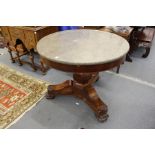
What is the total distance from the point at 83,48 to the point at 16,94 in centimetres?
109

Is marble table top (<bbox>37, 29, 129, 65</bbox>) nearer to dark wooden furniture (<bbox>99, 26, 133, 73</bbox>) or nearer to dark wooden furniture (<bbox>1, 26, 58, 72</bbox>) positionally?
dark wooden furniture (<bbox>1, 26, 58, 72</bbox>)

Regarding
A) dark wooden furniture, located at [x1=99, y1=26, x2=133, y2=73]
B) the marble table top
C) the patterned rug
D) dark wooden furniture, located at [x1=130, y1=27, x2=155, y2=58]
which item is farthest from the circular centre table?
dark wooden furniture, located at [x1=130, y1=27, x2=155, y2=58]

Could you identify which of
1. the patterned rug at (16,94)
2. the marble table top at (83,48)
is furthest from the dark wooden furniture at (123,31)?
the patterned rug at (16,94)

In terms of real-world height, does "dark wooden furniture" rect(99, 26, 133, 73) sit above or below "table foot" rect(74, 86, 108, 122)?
above

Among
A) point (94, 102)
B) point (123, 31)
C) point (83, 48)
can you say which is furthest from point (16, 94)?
point (123, 31)

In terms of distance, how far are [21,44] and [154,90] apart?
2041 mm

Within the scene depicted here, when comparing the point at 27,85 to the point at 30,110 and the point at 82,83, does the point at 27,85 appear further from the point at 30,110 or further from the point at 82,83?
the point at 82,83

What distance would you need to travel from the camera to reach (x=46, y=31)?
2383mm

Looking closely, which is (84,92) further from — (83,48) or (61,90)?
(83,48)

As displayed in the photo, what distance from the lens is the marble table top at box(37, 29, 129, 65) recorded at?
1331 millimetres

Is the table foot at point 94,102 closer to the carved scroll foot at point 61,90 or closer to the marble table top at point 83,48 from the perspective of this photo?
the carved scroll foot at point 61,90

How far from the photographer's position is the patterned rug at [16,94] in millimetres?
1799

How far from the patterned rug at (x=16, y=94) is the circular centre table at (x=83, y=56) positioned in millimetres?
222
